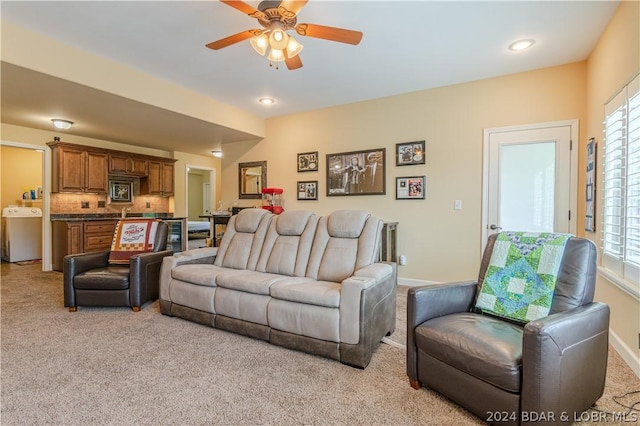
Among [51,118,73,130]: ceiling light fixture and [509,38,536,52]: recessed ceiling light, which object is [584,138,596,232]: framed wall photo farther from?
[51,118,73,130]: ceiling light fixture

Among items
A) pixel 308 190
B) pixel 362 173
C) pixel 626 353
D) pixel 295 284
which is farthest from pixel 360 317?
pixel 308 190

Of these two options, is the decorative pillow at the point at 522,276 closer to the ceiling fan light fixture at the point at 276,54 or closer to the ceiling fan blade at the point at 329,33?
the ceiling fan blade at the point at 329,33

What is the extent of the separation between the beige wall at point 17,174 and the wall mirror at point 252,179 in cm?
431

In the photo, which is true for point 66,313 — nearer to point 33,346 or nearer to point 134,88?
point 33,346

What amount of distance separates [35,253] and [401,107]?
7673 mm

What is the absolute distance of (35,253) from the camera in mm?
6520

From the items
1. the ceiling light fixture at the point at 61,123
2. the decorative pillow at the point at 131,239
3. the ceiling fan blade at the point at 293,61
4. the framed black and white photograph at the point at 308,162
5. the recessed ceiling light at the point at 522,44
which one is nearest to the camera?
the ceiling fan blade at the point at 293,61

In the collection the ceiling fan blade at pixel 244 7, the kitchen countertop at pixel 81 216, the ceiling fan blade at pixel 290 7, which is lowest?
the kitchen countertop at pixel 81 216

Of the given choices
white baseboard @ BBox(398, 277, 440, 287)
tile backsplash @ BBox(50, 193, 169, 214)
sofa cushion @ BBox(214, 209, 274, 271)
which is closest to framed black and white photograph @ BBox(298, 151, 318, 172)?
sofa cushion @ BBox(214, 209, 274, 271)

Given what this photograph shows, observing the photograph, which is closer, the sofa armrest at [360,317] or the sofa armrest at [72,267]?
the sofa armrest at [360,317]

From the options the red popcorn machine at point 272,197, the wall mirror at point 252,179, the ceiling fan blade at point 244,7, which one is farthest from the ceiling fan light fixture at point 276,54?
the wall mirror at point 252,179

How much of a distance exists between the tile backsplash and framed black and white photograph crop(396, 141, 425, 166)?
17.9 ft

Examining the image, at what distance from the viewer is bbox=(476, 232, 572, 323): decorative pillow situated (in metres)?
1.78

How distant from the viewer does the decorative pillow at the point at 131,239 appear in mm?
3660
